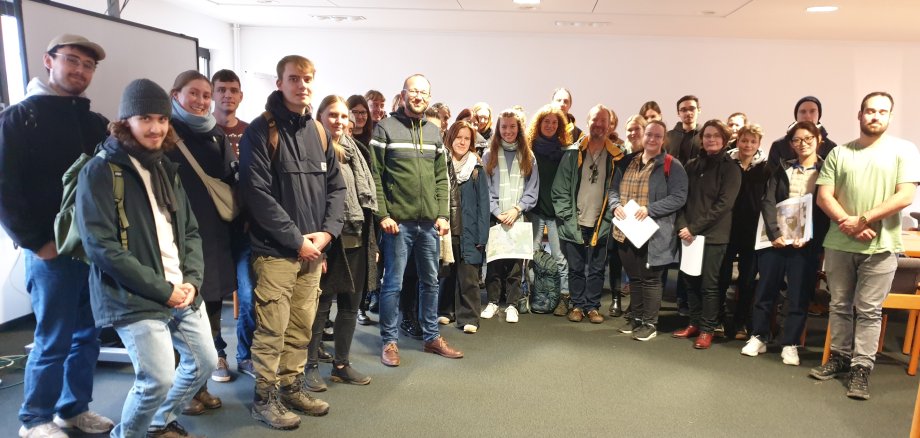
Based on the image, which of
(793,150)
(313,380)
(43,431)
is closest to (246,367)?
(313,380)

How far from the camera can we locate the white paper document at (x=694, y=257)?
3.94 m

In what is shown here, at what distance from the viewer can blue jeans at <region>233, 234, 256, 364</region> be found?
9.87ft

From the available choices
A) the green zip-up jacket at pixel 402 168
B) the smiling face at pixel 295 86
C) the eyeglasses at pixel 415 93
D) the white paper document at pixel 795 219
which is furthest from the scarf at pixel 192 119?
the white paper document at pixel 795 219

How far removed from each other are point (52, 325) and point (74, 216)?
62 centimetres

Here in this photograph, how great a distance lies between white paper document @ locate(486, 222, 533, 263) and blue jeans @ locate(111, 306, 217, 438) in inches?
93.3

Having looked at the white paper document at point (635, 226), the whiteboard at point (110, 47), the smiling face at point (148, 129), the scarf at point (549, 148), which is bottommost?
the white paper document at point (635, 226)

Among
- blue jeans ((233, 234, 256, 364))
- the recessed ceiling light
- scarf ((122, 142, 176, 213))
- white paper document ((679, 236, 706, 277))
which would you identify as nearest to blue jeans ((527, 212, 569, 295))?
white paper document ((679, 236, 706, 277))

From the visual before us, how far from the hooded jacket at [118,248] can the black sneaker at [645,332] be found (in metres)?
3.04

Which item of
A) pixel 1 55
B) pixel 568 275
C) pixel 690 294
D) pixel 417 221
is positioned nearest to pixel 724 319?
pixel 690 294

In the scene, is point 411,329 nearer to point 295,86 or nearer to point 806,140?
point 295,86

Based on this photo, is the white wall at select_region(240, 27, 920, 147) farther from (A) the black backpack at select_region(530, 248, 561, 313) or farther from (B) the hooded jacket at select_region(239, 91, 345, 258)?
(B) the hooded jacket at select_region(239, 91, 345, 258)

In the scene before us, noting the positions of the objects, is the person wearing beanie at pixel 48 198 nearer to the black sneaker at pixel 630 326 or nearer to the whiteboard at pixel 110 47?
the whiteboard at pixel 110 47

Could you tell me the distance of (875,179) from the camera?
3.21m

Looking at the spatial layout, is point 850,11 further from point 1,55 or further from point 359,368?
point 1,55
